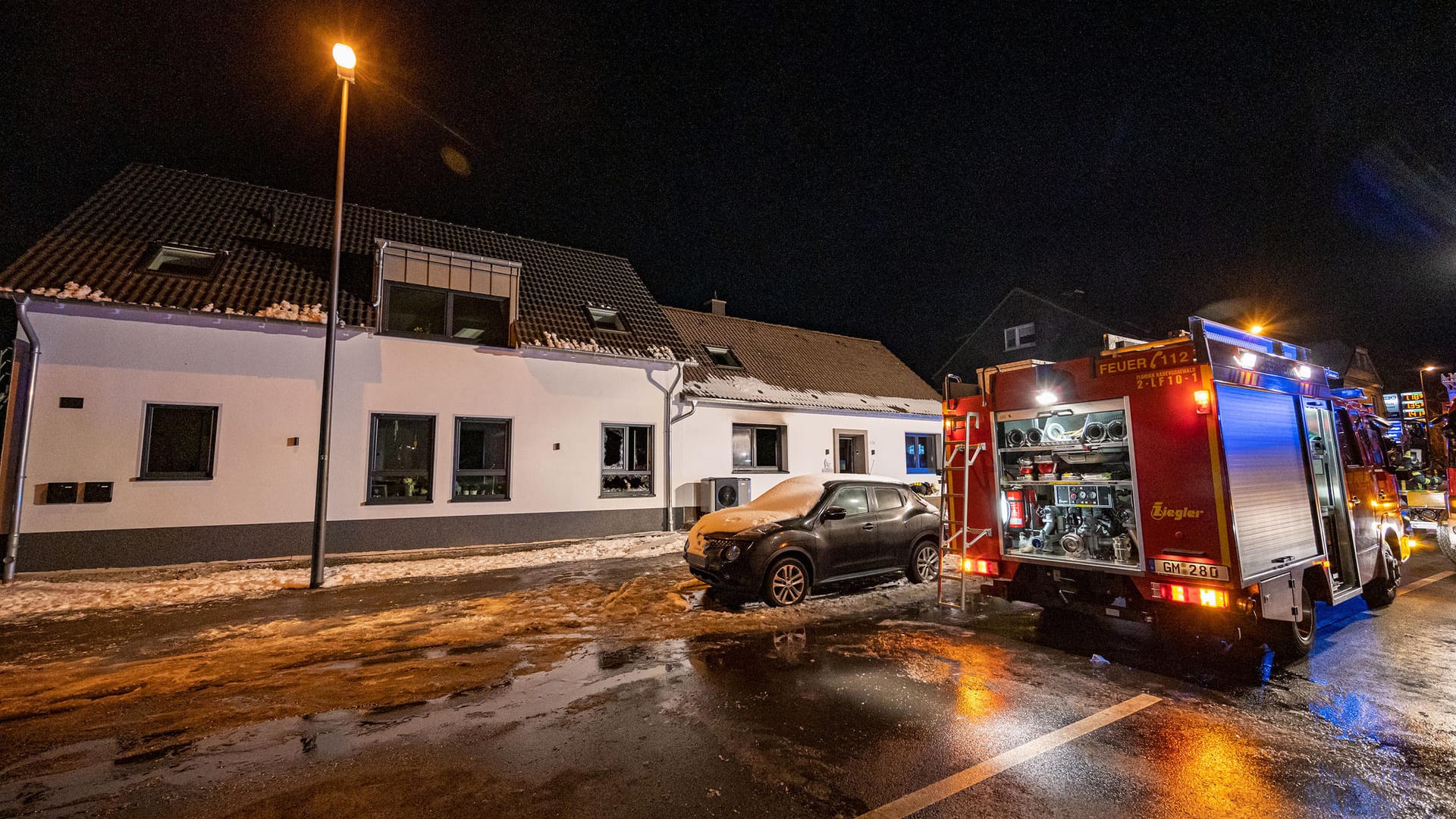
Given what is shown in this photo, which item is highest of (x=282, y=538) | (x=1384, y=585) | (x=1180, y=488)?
(x=1180, y=488)

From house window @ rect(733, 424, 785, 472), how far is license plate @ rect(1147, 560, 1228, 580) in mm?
11118

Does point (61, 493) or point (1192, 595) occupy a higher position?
point (61, 493)

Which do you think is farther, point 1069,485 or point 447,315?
point 447,315

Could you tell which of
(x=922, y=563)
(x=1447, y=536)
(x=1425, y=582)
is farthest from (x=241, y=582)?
(x=1447, y=536)

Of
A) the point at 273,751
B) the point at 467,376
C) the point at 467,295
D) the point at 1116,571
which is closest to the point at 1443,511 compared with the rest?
the point at 1116,571

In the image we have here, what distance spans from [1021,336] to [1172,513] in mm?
25950

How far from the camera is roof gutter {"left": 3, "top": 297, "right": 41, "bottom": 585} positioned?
27.0 feet

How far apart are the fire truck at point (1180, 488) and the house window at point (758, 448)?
9.35 m

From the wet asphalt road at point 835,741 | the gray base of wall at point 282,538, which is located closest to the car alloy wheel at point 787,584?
the wet asphalt road at point 835,741

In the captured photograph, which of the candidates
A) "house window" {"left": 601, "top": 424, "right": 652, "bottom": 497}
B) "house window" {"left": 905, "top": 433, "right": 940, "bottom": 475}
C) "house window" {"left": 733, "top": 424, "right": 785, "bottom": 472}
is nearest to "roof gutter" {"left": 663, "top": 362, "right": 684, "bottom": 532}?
"house window" {"left": 601, "top": 424, "right": 652, "bottom": 497}

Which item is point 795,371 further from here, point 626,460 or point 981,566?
point 981,566

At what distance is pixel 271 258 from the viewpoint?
11.2 meters

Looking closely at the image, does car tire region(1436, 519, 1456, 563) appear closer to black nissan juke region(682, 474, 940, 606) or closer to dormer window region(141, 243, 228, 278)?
black nissan juke region(682, 474, 940, 606)

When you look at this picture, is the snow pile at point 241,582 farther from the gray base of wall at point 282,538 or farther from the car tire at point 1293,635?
the car tire at point 1293,635
